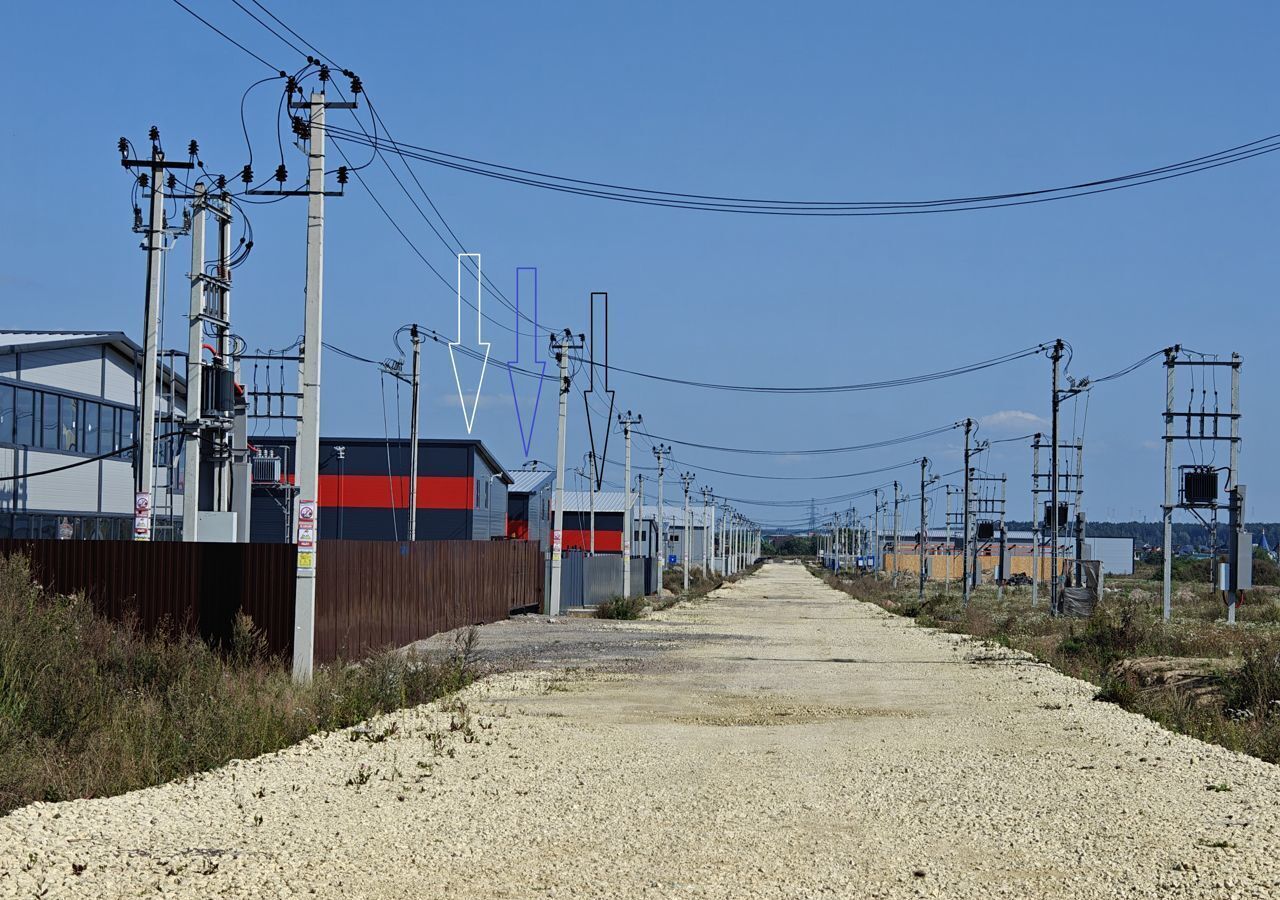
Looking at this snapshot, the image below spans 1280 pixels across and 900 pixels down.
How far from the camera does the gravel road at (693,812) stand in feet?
28.0

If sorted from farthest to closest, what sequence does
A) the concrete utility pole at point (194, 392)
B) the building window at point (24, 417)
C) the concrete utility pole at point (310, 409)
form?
the building window at point (24, 417) → the concrete utility pole at point (194, 392) → the concrete utility pole at point (310, 409)

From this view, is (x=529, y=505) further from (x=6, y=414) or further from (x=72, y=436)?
(x=6, y=414)

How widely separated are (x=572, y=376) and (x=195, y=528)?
68.6 feet

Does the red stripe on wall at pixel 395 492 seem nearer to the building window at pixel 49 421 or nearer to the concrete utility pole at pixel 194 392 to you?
the building window at pixel 49 421

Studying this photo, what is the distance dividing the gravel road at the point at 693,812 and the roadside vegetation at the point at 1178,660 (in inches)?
24.3

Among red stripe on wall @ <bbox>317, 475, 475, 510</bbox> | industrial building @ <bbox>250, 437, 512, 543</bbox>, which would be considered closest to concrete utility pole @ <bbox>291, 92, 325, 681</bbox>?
industrial building @ <bbox>250, 437, 512, 543</bbox>

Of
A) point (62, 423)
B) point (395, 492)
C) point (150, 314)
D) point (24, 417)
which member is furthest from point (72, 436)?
point (395, 492)

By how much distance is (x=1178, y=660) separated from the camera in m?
22.8

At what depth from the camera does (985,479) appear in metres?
72.2

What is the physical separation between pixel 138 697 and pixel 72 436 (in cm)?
2848

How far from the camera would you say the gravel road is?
855 centimetres

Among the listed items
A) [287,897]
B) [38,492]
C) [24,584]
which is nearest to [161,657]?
[24,584]

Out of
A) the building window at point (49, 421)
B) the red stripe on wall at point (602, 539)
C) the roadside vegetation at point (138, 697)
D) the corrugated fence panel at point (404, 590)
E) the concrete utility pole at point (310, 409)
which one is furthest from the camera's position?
the red stripe on wall at point (602, 539)

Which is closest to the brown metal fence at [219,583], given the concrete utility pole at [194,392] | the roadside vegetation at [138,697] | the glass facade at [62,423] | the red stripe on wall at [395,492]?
the roadside vegetation at [138,697]
